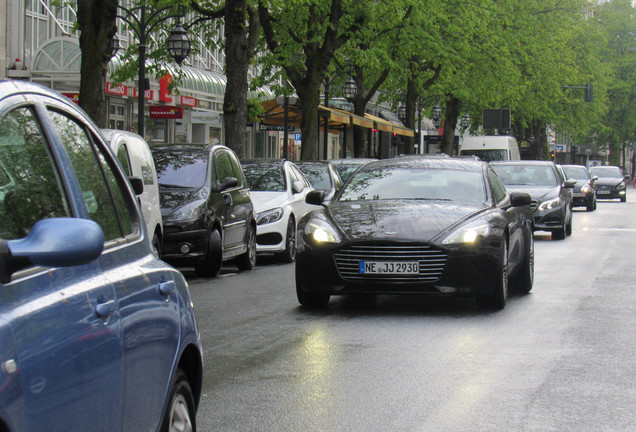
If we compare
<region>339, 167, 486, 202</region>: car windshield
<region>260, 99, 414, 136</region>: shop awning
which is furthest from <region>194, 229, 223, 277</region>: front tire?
<region>260, 99, 414, 136</region>: shop awning

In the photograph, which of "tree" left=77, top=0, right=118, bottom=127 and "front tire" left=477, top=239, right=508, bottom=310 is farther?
"tree" left=77, top=0, right=118, bottom=127

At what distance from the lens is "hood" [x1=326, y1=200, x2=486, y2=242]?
9.83 m

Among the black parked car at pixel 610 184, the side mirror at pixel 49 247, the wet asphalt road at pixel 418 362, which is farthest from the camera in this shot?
the black parked car at pixel 610 184

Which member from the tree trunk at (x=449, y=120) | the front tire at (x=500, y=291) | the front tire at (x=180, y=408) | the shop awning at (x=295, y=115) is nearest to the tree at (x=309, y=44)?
the shop awning at (x=295, y=115)

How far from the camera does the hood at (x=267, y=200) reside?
1747 centimetres

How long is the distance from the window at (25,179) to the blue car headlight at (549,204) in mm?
20143

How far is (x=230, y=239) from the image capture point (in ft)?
48.6

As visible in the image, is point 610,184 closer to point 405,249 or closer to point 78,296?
point 405,249

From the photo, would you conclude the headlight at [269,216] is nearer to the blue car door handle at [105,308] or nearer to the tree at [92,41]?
the tree at [92,41]

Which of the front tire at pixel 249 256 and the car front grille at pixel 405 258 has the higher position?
the car front grille at pixel 405 258

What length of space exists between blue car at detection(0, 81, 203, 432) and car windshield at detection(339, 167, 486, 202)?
7.10 m

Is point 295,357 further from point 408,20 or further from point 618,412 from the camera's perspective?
point 408,20

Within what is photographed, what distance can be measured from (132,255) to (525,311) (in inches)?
282

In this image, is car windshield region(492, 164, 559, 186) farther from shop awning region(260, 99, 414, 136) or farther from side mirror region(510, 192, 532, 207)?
side mirror region(510, 192, 532, 207)
